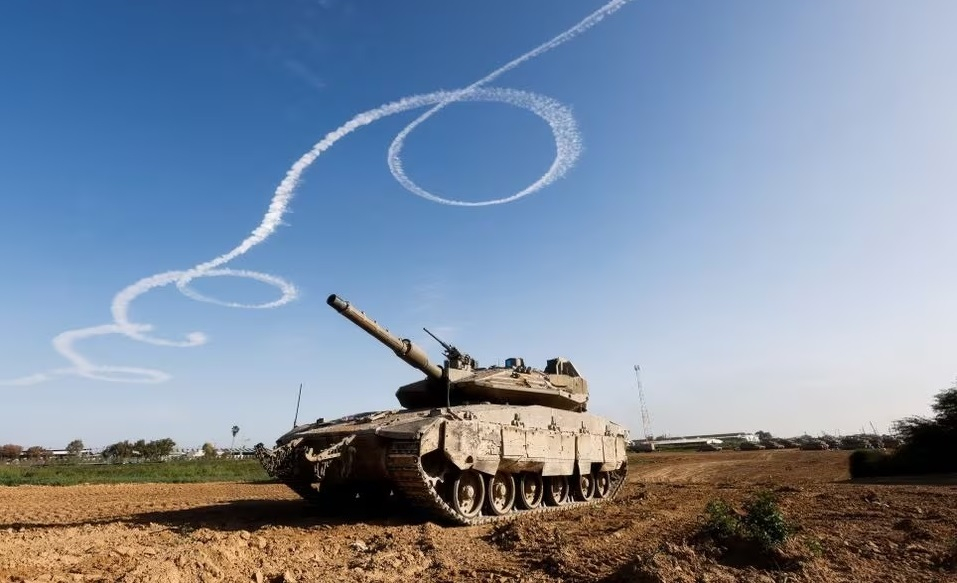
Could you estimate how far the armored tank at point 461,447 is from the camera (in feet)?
34.2

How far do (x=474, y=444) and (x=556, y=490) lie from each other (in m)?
4.26

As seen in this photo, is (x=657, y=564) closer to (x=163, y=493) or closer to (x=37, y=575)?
(x=37, y=575)

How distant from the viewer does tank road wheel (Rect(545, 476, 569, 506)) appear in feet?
45.8

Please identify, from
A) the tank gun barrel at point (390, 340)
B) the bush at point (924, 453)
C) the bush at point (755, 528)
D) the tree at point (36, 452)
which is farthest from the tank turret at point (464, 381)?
the tree at point (36, 452)

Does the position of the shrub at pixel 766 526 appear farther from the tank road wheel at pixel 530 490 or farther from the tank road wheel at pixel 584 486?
the tank road wheel at pixel 584 486

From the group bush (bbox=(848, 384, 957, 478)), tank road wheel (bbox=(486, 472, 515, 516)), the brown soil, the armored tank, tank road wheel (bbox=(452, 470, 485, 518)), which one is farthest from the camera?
bush (bbox=(848, 384, 957, 478))

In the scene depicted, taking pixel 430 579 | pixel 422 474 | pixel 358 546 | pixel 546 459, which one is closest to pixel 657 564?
pixel 430 579

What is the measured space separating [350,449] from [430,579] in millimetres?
4596

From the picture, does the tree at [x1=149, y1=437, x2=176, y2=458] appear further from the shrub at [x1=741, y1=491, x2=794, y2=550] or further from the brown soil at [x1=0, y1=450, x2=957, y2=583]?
the shrub at [x1=741, y1=491, x2=794, y2=550]

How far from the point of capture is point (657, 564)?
18.3 feet

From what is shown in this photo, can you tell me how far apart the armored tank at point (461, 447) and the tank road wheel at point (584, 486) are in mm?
26

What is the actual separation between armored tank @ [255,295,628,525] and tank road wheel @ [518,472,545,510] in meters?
0.02

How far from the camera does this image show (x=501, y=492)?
41.1 ft

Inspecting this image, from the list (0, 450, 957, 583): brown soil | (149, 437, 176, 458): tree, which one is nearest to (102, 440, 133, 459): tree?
(149, 437, 176, 458): tree
